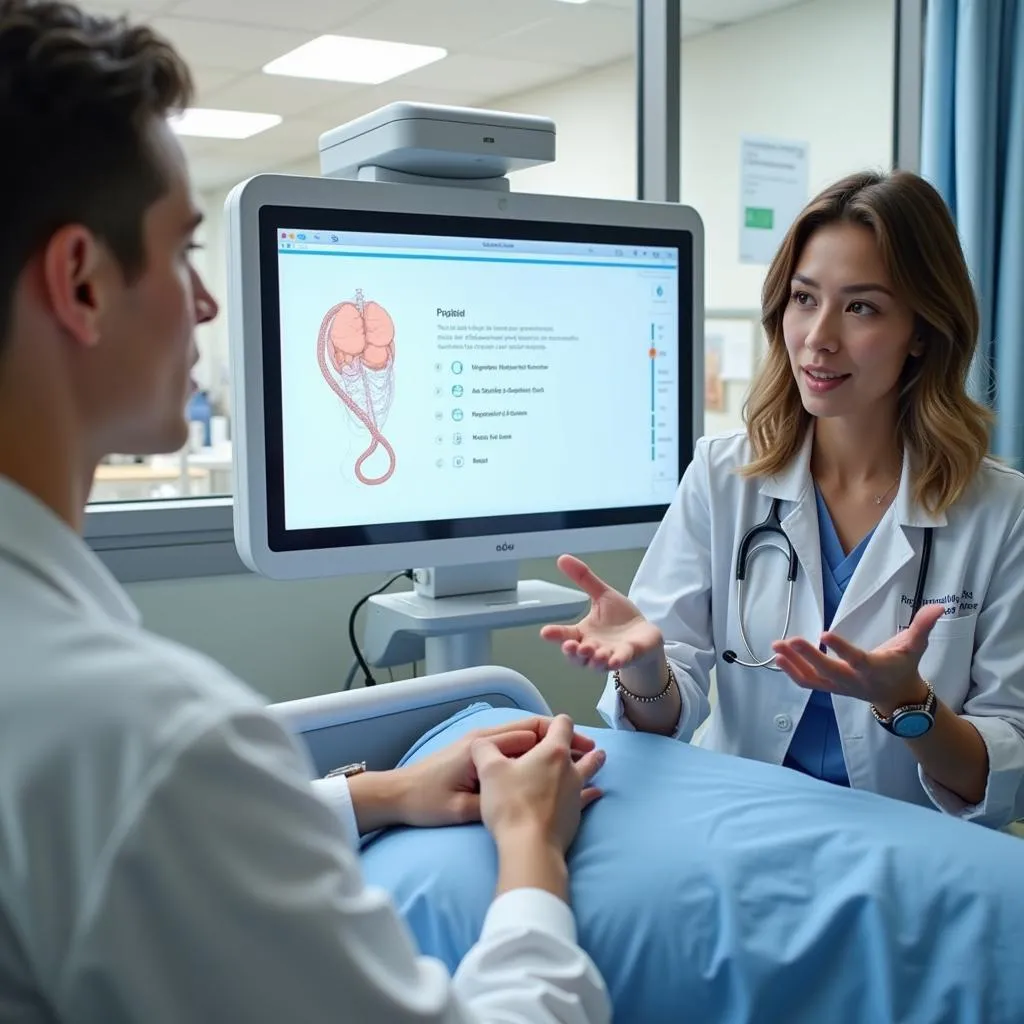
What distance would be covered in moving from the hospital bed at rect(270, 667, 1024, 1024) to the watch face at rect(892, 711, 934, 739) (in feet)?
0.80

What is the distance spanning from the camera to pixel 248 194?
1.42 metres

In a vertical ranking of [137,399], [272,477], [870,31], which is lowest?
[272,477]

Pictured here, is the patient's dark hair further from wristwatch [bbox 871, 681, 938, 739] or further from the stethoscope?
the stethoscope

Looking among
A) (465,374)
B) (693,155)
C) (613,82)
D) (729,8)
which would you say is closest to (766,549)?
(465,374)

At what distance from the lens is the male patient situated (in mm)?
454

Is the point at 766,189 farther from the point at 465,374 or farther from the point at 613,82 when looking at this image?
the point at 613,82

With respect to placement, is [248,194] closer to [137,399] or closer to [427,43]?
[137,399]

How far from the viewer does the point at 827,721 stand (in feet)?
4.80

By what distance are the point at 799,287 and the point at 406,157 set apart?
0.54 meters

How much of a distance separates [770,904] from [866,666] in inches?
14.6

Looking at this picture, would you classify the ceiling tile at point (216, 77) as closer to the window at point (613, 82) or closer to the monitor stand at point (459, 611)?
the window at point (613, 82)

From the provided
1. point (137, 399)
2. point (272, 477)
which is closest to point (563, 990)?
point (137, 399)

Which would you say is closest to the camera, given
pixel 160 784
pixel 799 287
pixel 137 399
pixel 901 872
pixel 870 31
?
pixel 160 784

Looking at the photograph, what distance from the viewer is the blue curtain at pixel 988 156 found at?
2576mm
